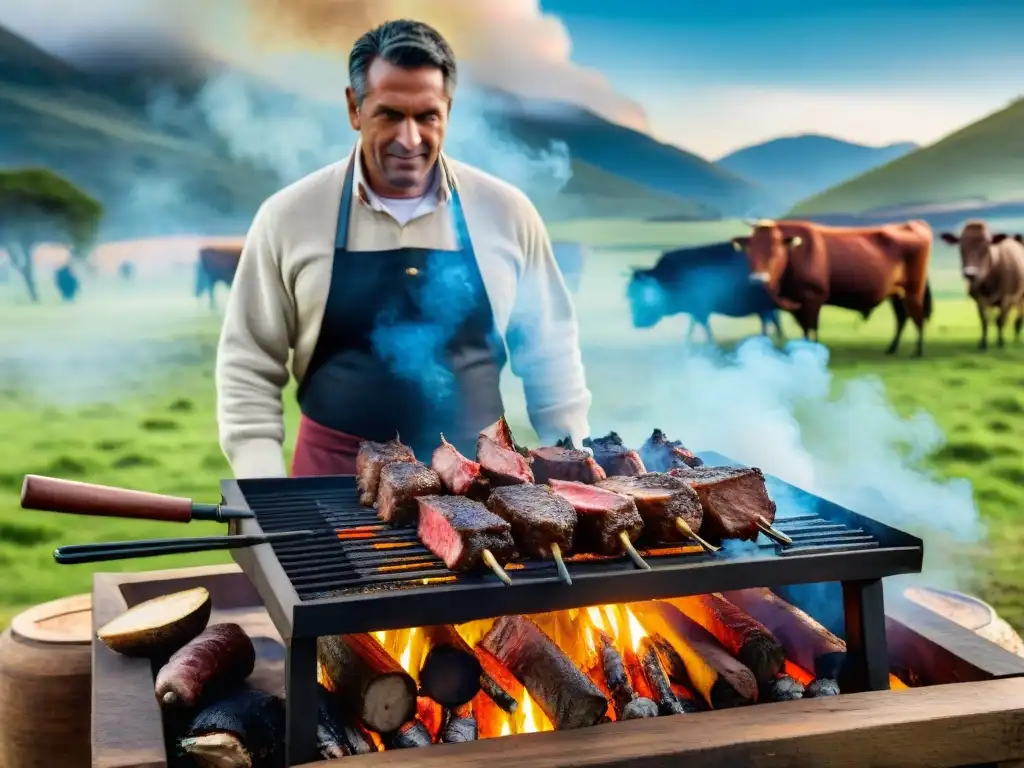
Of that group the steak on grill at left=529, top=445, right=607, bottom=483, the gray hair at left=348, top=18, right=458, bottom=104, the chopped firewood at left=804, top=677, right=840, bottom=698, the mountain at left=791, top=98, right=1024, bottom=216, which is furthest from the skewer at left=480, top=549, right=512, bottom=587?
the mountain at left=791, top=98, right=1024, bottom=216

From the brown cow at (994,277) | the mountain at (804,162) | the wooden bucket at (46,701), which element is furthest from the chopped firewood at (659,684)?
the brown cow at (994,277)

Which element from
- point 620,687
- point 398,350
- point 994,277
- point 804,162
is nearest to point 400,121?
point 398,350

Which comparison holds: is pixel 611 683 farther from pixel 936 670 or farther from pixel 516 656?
pixel 936 670

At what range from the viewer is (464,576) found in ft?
7.63

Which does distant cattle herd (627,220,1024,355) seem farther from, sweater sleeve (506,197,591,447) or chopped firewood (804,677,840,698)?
chopped firewood (804,677,840,698)

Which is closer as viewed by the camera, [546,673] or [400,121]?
[546,673]

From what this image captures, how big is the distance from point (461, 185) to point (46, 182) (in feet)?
14.5

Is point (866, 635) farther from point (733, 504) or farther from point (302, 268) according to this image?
point (302, 268)

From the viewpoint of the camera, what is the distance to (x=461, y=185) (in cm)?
387

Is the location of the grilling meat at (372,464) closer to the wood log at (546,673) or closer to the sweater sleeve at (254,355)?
the wood log at (546,673)

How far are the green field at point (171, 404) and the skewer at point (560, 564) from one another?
476cm

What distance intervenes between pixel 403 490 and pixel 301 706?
67 centimetres

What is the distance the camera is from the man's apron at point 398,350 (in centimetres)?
374

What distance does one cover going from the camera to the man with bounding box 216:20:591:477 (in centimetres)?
370
